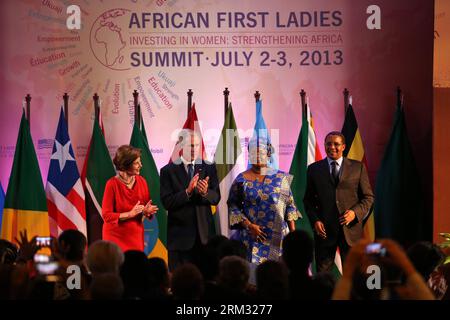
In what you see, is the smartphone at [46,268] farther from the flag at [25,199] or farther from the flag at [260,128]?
the flag at [260,128]

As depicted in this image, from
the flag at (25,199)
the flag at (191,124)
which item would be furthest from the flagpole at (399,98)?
the flag at (25,199)

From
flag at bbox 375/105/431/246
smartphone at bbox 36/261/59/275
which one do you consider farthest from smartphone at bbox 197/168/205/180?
smartphone at bbox 36/261/59/275

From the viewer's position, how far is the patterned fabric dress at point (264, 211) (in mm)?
6223

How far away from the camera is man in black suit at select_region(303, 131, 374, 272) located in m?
6.23

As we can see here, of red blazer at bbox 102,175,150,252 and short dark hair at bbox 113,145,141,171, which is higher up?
short dark hair at bbox 113,145,141,171

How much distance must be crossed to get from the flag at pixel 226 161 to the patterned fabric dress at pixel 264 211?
950 mm

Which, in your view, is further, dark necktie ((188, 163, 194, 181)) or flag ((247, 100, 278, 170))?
flag ((247, 100, 278, 170))

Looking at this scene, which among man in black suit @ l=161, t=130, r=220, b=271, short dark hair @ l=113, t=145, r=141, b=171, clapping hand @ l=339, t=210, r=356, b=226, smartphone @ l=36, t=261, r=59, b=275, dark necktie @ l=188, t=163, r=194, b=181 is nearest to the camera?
smartphone @ l=36, t=261, r=59, b=275

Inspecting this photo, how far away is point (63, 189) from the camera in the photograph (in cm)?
729

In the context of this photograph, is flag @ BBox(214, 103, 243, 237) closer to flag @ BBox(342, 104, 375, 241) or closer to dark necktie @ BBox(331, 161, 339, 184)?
flag @ BBox(342, 104, 375, 241)

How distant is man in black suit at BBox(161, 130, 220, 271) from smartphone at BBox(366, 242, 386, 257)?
126 inches

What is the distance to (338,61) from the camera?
7.51m
